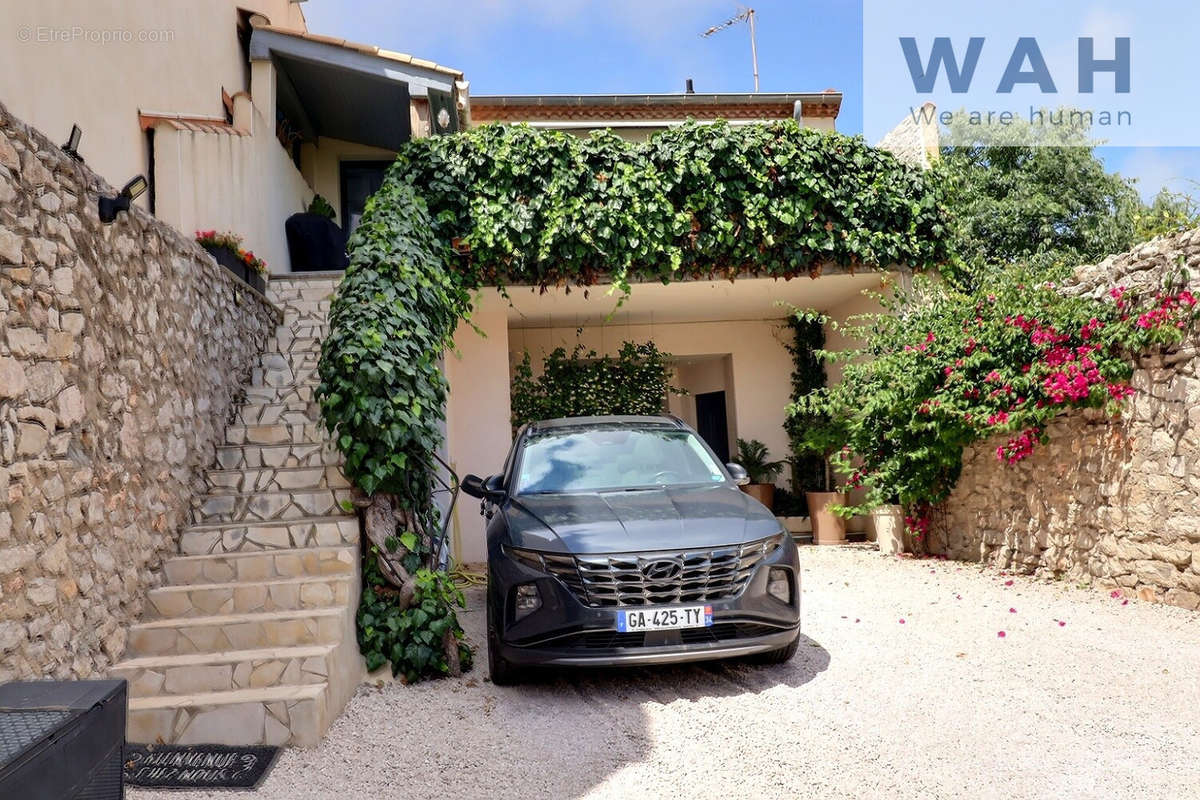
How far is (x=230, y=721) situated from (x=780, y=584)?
2765mm

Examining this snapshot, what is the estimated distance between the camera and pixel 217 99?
8.62 metres

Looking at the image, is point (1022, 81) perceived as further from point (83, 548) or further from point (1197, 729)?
point (83, 548)

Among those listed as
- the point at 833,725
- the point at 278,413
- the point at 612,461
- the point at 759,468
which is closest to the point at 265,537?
the point at 278,413

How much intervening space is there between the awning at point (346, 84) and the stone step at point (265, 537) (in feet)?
19.6

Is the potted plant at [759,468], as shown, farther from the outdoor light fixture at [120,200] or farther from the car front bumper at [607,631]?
the outdoor light fixture at [120,200]

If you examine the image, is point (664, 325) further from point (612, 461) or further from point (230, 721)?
point (230, 721)

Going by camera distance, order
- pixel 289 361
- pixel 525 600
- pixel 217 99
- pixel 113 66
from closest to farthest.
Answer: pixel 525 600
pixel 113 66
pixel 289 361
pixel 217 99

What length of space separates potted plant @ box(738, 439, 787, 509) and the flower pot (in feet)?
6.96

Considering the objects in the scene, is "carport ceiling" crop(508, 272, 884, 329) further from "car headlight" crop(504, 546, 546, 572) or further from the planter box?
"car headlight" crop(504, 546, 546, 572)

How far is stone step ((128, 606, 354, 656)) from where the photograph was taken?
399 centimetres

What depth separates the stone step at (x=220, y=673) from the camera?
3752 mm

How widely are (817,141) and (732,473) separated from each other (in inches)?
178

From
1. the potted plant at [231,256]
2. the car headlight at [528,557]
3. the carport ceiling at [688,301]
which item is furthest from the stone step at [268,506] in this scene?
the carport ceiling at [688,301]

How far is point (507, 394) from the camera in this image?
8.76 metres
